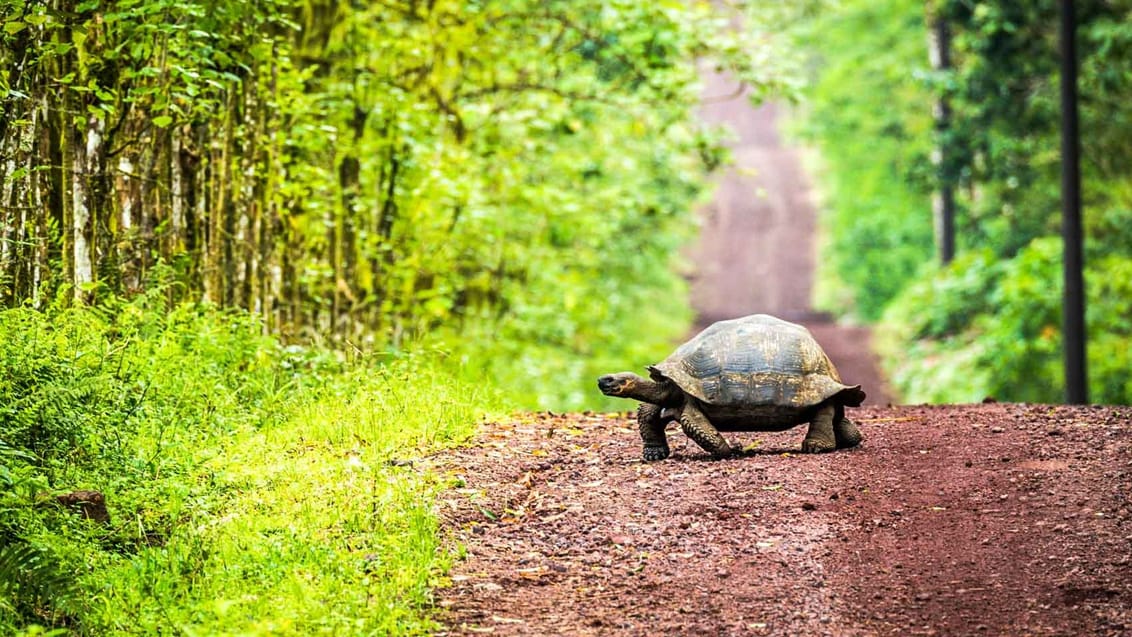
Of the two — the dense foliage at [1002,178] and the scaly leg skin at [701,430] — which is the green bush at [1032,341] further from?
the scaly leg skin at [701,430]

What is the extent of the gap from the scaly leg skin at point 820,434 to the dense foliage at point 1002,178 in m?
14.2

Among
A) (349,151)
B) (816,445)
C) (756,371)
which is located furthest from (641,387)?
(349,151)

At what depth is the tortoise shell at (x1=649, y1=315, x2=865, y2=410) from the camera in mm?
9000

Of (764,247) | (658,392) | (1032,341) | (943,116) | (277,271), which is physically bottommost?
(764,247)

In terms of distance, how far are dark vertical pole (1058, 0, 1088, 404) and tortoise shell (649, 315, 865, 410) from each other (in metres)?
12.0

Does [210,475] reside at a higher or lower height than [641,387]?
lower

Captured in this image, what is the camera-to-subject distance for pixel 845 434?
9.47 m

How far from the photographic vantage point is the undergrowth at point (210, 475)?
6.88 meters

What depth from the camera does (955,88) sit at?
87.1ft

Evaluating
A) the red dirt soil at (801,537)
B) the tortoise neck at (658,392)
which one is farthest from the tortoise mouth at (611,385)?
the red dirt soil at (801,537)

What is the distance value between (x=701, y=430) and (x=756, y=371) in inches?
20.9

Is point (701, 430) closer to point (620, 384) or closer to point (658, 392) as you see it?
point (658, 392)

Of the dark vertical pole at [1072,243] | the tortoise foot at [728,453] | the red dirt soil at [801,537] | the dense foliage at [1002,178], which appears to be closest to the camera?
the red dirt soil at [801,537]

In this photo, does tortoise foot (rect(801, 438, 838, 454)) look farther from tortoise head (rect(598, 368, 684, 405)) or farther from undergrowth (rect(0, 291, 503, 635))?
undergrowth (rect(0, 291, 503, 635))
